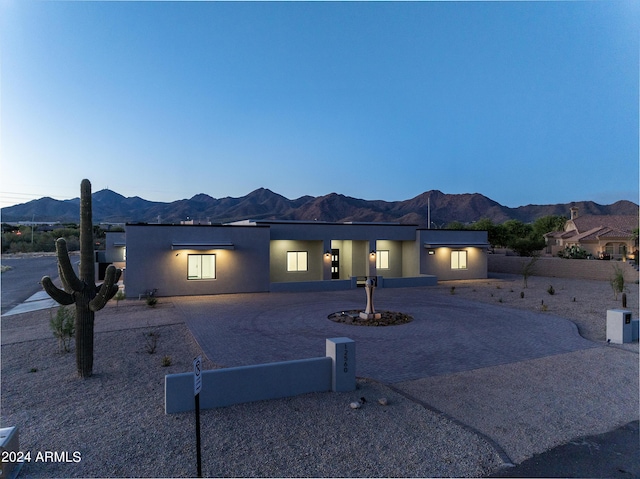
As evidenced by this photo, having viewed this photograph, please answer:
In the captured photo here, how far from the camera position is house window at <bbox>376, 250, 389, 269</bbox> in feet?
75.8

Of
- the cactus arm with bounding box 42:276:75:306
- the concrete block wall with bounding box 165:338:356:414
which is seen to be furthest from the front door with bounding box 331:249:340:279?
the cactus arm with bounding box 42:276:75:306

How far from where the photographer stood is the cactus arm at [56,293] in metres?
6.22

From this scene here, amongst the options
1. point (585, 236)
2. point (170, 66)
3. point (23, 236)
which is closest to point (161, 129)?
point (170, 66)

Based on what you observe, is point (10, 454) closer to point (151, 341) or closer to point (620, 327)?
point (151, 341)

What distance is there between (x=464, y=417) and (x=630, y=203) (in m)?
203

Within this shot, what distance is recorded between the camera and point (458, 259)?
23.8 m

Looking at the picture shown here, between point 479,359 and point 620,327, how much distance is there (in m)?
4.22

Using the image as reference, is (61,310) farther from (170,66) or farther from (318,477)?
(170,66)

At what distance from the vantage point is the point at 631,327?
9383mm

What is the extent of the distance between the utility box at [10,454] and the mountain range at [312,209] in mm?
127790

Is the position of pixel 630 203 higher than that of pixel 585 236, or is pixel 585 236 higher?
pixel 630 203

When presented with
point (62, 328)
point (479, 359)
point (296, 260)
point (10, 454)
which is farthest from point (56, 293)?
point (296, 260)

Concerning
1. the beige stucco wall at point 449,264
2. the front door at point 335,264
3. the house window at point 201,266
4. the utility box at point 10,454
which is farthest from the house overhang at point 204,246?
the utility box at point 10,454

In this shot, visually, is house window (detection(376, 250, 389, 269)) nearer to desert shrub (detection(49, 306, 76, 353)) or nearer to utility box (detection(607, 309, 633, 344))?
utility box (detection(607, 309, 633, 344))
